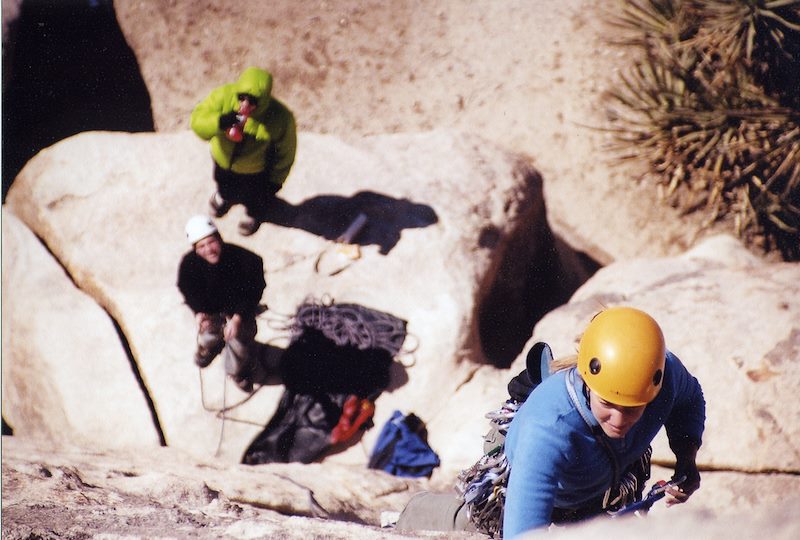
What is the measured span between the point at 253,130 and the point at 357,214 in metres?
1.17

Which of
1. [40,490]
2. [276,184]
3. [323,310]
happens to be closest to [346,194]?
[276,184]

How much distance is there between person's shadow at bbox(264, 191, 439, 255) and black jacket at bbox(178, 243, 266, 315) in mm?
1057

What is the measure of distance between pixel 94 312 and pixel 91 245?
0.70 metres

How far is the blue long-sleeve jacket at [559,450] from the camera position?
83.7 inches

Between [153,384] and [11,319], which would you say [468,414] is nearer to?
[153,384]

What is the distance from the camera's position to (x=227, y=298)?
4836 mm

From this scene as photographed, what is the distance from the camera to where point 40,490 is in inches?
131

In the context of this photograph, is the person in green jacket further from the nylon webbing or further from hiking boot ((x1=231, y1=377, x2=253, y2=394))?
the nylon webbing

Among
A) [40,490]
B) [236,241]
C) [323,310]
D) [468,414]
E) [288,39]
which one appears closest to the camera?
[40,490]

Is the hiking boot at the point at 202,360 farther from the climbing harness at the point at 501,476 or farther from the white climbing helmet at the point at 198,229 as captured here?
the climbing harness at the point at 501,476

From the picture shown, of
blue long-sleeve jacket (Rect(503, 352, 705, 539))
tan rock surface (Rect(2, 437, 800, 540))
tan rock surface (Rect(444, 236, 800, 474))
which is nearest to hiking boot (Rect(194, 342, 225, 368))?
tan rock surface (Rect(2, 437, 800, 540))

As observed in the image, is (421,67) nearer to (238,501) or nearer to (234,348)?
(234,348)

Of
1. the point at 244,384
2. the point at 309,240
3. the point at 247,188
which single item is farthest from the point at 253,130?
the point at 244,384

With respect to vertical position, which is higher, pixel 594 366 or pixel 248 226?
pixel 594 366
